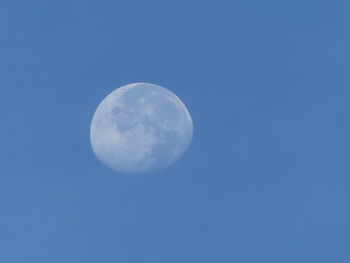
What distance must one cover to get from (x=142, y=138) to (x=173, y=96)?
3.84m

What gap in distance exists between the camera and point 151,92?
1447 inches

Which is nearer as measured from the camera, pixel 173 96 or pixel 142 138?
pixel 142 138

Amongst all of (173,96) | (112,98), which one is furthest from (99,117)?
(173,96)

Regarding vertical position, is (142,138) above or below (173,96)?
below

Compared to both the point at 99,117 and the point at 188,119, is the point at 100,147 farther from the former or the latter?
the point at 188,119

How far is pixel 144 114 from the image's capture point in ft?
117

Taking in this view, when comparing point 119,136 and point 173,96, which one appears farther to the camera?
point 173,96

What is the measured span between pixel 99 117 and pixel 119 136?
2.11m

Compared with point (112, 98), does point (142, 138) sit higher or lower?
lower

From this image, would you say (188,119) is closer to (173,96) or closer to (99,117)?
(173,96)

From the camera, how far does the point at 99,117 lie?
37.0 metres

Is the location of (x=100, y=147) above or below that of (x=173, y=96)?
below

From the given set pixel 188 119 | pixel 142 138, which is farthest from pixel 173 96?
pixel 142 138

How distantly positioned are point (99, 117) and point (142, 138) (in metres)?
3.11
